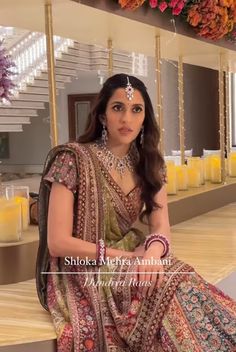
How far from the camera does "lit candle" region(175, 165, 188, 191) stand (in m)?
3.93

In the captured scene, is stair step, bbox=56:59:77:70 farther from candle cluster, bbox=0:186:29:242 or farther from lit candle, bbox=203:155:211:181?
candle cluster, bbox=0:186:29:242

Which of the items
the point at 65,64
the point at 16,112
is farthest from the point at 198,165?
the point at 65,64

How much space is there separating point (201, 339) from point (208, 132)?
7.22 meters

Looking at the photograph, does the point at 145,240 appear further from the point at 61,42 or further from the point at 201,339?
the point at 61,42

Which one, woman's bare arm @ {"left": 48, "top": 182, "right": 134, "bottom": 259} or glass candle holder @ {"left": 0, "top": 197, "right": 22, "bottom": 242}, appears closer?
woman's bare arm @ {"left": 48, "top": 182, "right": 134, "bottom": 259}

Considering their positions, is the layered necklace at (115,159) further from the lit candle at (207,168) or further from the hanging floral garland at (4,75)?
the lit candle at (207,168)

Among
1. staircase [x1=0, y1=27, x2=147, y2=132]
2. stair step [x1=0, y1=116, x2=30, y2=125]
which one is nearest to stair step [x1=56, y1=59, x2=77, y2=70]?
staircase [x1=0, y1=27, x2=147, y2=132]

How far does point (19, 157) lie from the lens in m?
13.4

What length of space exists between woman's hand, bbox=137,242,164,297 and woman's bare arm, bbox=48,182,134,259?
0.51ft

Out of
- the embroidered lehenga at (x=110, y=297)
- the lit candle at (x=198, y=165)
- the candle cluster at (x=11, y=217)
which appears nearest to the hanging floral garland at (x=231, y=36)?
the lit candle at (x=198, y=165)

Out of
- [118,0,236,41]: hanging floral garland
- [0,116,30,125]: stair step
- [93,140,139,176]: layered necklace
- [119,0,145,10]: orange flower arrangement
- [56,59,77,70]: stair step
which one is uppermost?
[56,59,77,70]: stair step

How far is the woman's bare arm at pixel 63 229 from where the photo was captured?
75.0 inches

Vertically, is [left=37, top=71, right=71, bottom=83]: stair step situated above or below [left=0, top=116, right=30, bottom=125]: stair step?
above

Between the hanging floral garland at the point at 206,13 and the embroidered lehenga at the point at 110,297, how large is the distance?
55.8 inches
